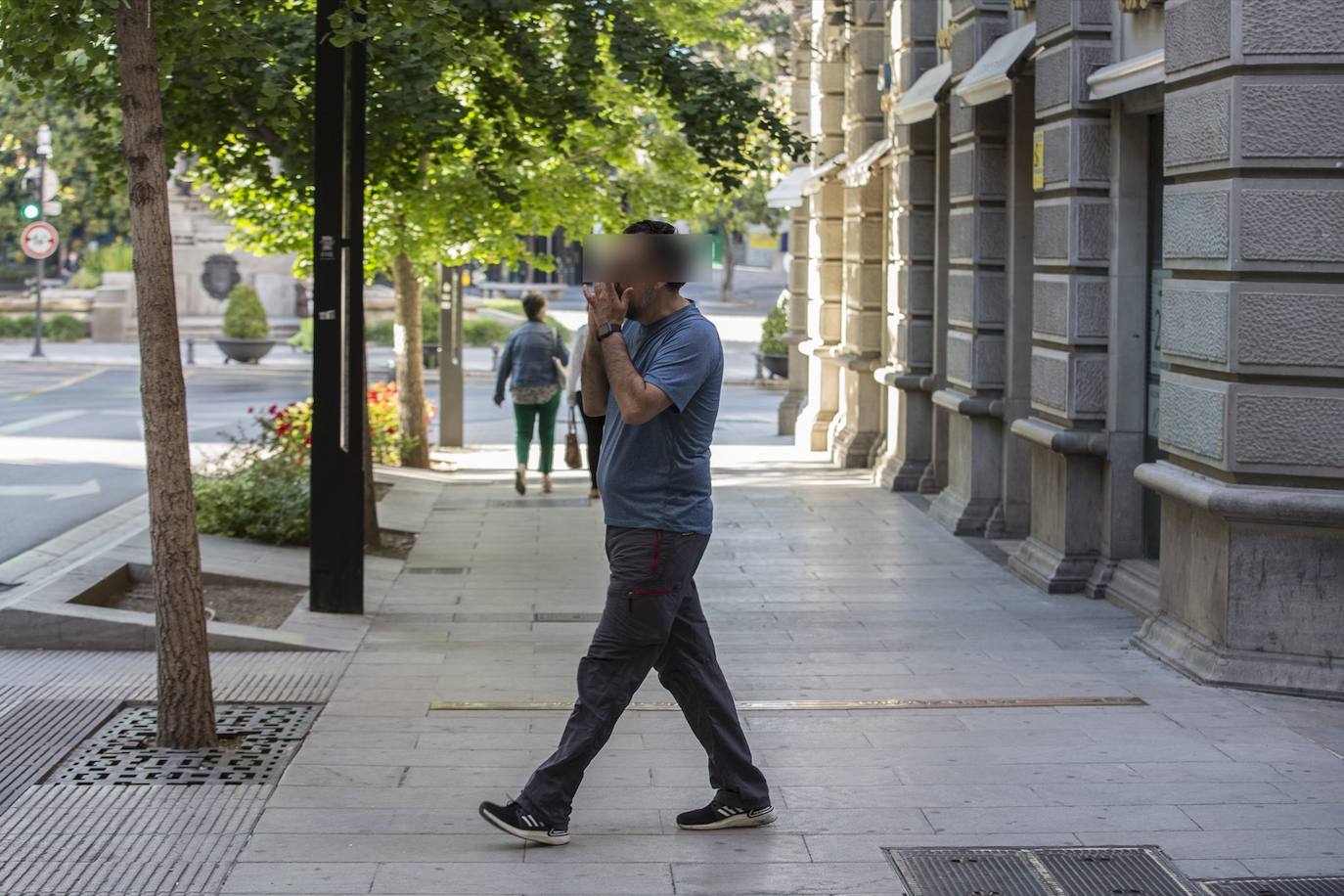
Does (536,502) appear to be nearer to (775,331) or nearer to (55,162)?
(775,331)

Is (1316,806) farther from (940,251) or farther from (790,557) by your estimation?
(940,251)

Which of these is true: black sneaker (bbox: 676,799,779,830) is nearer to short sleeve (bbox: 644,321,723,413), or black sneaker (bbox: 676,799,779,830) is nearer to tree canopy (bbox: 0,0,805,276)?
short sleeve (bbox: 644,321,723,413)

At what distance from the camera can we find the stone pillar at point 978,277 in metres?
13.8

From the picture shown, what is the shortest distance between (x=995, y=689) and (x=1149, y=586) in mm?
2358

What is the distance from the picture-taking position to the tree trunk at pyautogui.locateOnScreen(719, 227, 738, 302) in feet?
221

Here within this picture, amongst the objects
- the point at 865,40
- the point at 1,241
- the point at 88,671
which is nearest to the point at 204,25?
the point at 88,671

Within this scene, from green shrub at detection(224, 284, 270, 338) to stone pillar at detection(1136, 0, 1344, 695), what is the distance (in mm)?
33735

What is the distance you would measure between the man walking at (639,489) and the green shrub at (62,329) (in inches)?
1678

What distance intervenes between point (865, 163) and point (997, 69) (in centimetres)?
558

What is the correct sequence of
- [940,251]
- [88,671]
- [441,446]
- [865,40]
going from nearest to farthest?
[88,671] < [940,251] < [865,40] < [441,446]

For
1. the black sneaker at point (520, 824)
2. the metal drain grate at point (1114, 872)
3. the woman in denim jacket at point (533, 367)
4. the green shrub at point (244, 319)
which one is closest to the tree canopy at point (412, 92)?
the woman in denim jacket at point (533, 367)

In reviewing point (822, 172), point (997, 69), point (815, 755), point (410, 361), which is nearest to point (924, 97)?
point (997, 69)

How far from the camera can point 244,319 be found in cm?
4028

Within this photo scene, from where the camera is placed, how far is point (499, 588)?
38.0ft
